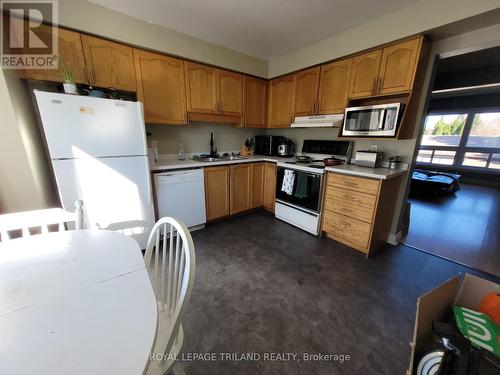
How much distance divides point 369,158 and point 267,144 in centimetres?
162

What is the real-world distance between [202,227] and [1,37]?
2521mm

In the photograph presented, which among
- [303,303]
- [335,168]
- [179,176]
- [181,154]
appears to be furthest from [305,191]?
[181,154]

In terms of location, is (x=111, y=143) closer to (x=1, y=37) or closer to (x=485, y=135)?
(x=1, y=37)

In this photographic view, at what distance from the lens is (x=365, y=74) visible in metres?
2.23

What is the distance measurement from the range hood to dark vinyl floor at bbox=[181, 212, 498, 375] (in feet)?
4.84

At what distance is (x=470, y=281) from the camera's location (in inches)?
41.6

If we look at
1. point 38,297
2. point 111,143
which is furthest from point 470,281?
point 111,143

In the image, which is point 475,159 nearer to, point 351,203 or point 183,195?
point 351,203

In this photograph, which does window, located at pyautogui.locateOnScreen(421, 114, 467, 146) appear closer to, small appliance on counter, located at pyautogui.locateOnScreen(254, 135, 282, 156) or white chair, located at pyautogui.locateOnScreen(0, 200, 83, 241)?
small appliance on counter, located at pyautogui.locateOnScreen(254, 135, 282, 156)

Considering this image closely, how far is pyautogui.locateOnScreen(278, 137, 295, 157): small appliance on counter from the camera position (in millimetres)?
3250

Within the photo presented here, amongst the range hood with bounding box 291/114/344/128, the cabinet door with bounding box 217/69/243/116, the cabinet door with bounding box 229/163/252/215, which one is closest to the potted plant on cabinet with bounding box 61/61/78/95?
the cabinet door with bounding box 217/69/243/116

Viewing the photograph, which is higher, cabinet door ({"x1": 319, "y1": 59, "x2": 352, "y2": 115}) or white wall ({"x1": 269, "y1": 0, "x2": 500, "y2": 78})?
white wall ({"x1": 269, "y1": 0, "x2": 500, "y2": 78})

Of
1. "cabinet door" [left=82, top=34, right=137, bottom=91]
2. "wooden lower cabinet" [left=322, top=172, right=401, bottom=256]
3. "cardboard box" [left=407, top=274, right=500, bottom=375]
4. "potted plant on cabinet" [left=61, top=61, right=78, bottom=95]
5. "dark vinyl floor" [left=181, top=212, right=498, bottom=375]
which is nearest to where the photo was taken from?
"cardboard box" [left=407, top=274, right=500, bottom=375]

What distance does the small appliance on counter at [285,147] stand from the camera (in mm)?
3250
